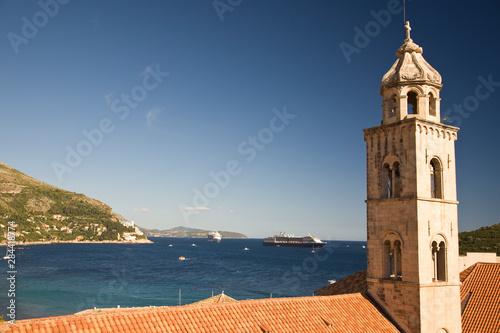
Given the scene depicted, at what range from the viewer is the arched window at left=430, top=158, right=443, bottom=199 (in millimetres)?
17188

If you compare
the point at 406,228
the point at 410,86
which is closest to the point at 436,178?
the point at 406,228

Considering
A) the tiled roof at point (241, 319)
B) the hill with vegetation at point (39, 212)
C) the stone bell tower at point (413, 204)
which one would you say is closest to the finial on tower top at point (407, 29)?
the stone bell tower at point (413, 204)

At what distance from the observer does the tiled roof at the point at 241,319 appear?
1062 centimetres

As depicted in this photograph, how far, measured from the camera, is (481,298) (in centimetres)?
2350

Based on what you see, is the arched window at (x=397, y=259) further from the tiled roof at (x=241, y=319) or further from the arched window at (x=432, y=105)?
the arched window at (x=432, y=105)

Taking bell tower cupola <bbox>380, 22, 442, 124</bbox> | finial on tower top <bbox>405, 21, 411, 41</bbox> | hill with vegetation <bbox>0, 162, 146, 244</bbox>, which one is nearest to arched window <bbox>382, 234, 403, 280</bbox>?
bell tower cupola <bbox>380, 22, 442, 124</bbox>

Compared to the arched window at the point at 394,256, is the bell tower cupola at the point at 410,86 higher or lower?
higher

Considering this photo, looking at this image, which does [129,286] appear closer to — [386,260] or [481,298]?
[481,298]

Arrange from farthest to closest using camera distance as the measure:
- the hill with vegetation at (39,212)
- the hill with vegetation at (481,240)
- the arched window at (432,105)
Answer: the hill with vegetation at (39,212) < the hill with vegetation at (481,240) < the arched window at (432,105)

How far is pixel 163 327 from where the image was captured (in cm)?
1137

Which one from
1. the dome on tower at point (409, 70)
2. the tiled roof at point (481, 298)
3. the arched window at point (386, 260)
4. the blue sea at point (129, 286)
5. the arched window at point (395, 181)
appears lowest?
the blue sea at point (129, 286)

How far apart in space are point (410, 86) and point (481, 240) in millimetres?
45296

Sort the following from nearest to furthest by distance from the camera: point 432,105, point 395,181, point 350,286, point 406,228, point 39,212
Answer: point 406,228, point 395,181, point 432,105, point 350,286, point 39,212

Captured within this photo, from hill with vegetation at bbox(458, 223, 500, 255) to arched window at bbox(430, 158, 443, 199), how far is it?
33857 millimetres
